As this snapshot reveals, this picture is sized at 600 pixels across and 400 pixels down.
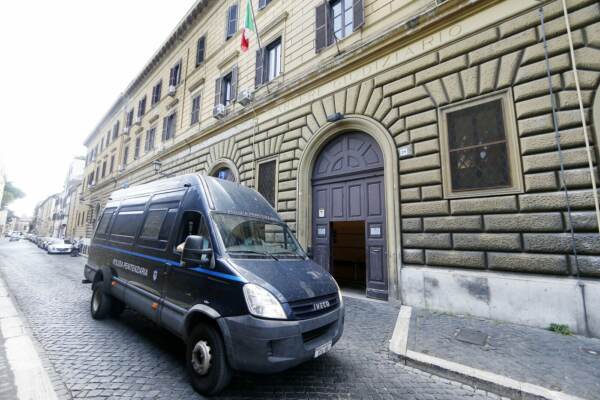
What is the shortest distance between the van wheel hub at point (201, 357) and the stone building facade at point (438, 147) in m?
4.68

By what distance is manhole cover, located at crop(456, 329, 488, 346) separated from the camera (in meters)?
3.97

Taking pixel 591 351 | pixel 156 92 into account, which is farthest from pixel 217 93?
pixel 591 351

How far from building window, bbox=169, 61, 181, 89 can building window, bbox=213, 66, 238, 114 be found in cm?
536

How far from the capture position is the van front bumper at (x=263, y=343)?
2.50 metres

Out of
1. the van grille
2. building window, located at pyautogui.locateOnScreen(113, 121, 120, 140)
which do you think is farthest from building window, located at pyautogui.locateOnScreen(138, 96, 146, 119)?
the van grille

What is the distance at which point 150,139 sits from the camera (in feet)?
65.4

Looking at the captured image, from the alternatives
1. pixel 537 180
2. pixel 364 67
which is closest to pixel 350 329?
pixel 537 180

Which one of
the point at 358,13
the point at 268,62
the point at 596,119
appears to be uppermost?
the point at 268,62

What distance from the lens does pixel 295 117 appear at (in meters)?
9.37

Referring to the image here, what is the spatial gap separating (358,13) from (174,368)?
31.0 ft

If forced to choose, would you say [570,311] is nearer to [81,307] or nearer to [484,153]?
[484,153]

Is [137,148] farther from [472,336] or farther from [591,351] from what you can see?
[591,351]

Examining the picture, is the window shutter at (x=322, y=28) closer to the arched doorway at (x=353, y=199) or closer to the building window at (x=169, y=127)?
the arched doorway at (x=353, y=199)

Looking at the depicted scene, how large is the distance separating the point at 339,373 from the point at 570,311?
3.96m
